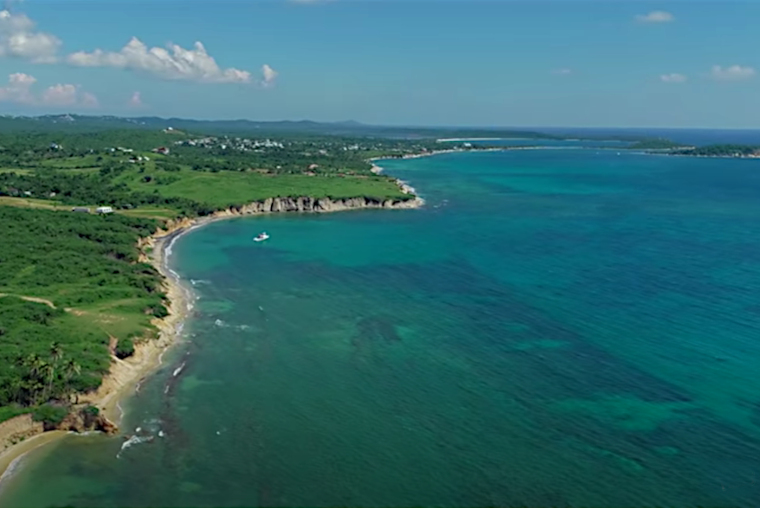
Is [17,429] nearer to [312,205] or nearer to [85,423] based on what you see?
[85,423]

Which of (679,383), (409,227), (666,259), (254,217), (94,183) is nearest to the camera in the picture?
(679,383)

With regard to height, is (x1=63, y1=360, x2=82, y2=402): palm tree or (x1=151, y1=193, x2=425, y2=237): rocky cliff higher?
(x1=151, y1=193, x2=425, y2=237): rocky cliff

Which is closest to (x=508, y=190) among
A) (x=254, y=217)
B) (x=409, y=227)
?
(x=409, y=227)

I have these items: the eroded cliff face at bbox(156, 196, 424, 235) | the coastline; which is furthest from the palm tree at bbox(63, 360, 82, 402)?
the eroded cliff face at bbox(156, 196, 424, 235)

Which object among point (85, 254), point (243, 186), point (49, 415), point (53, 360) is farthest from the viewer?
point (243, 186)

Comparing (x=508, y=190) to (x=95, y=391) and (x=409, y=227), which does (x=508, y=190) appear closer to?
(x=409, y=227)

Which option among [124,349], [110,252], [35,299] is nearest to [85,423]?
[124,349]

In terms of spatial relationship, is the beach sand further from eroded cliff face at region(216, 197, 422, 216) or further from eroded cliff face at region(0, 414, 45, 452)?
eroded cliff face at region(216, 197, 422, 216)
